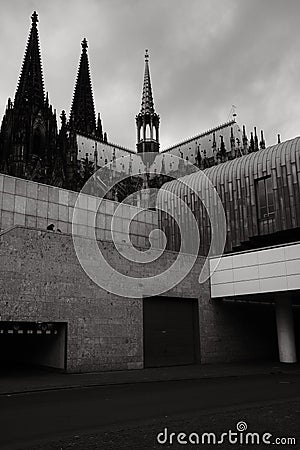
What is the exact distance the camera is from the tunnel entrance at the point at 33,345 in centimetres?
2203

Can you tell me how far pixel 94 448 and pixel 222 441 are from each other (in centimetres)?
205

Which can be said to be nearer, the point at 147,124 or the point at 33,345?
the point at 33,345

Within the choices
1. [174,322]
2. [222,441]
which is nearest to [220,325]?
[174,322]

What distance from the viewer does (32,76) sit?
7531 centimetres

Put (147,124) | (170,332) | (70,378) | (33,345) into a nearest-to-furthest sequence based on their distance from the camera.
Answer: (70,378)
(33,345)
(170,332)
(147,124)

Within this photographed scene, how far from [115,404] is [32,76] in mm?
72412

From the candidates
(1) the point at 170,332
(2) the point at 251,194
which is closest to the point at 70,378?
(1) the point at 170,332

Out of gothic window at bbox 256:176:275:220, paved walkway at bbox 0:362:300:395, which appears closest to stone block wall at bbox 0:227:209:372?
paved walkway at bbox 0:362:300:395

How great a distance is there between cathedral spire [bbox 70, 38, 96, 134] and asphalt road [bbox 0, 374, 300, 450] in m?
69.5

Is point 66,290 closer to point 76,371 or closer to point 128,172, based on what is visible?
point 76,371

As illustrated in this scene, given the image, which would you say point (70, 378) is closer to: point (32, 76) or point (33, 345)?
point (33, 345)

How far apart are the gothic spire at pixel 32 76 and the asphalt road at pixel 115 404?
61.9m

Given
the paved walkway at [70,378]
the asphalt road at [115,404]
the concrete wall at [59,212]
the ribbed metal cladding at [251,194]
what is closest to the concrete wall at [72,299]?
the paved walkway at [70,378]

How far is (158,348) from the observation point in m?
26.7
